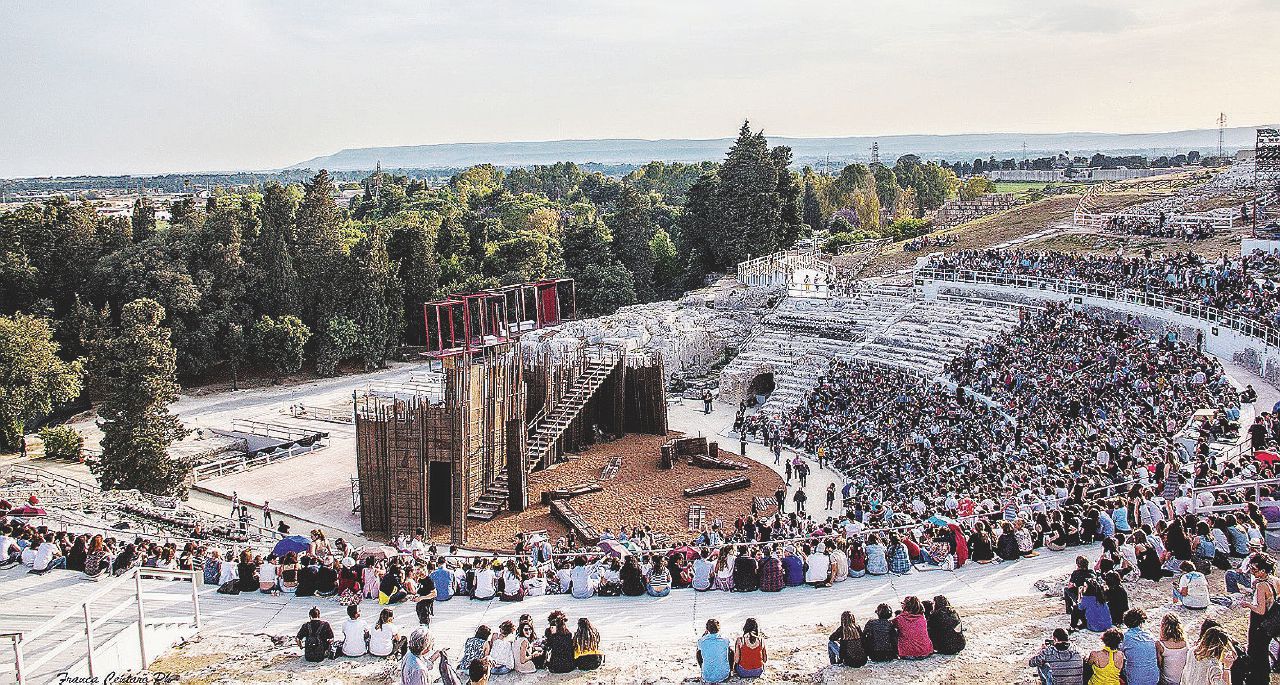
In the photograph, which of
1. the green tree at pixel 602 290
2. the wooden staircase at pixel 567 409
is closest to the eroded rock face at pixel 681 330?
the wooden staircase at pixel 567 409

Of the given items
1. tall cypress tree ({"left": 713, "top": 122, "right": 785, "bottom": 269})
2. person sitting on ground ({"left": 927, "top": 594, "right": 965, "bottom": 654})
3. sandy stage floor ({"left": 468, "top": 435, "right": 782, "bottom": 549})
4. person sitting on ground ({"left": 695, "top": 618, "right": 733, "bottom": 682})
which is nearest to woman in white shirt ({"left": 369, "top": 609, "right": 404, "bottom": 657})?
person sitting on ground ({"left": 695, "top": 618, "right": 733, "bottom": 682})

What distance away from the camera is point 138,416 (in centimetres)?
3222

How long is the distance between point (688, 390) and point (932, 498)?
2085 cm

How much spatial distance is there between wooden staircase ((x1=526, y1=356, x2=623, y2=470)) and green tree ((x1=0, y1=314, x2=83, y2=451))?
72.0 feet

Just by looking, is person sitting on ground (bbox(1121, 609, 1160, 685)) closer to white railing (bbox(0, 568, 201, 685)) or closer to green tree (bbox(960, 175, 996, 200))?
white railing (bbox(0, 568, 201, 685))

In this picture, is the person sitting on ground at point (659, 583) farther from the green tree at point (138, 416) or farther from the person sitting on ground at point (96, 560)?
the green tree at point (138, 416)

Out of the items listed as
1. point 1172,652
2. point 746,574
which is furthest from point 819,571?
point 1172,652

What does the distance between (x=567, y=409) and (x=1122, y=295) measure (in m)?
21.0

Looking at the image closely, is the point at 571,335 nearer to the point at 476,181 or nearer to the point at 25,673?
the point at 25,673

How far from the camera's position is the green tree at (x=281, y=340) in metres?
53.9

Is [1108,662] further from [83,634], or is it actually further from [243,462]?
[243,462]

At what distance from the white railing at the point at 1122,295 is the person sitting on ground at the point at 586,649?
24.0 meters

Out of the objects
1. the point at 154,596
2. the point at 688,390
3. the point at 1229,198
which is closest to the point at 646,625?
the point at 154,596

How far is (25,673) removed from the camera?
1238cm
